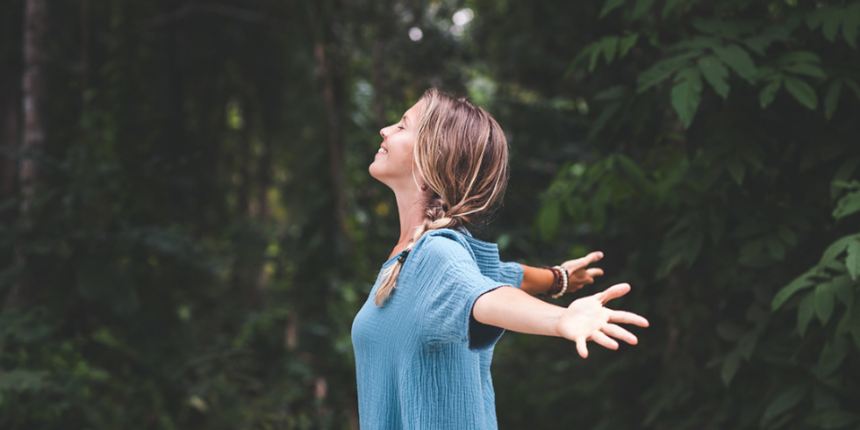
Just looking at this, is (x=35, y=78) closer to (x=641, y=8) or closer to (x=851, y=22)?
(x=641, y=8)

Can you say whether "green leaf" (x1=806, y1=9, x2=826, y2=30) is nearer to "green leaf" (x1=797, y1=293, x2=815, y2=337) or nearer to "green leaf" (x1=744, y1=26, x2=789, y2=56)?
"green leaf" (x1=744, y1=26, x2=789, y2=56)

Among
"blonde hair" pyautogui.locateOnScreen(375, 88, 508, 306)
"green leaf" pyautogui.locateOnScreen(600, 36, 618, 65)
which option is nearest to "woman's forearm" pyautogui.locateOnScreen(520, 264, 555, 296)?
"blonde hair" pyautogui.locateOnScreen(375, 88, 508, 306)

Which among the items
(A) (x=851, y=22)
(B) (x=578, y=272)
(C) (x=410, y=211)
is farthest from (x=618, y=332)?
(A) (x=851, y=22)

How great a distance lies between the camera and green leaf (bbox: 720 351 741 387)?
6.84 feet

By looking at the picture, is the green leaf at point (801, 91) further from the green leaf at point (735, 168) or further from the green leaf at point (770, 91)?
the green leaf at point (735, 168)

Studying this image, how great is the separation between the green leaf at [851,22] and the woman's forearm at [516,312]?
1340mm

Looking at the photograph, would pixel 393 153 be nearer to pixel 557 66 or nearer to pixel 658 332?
pixel 658 332

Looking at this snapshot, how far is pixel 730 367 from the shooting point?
6.91ft

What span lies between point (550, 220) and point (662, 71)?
0.77m

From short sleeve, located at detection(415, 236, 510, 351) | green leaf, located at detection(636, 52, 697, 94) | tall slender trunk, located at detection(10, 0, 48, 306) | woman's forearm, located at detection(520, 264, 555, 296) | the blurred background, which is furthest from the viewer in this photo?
tall slender trunk, located at detection(10, 0, 48, 306)

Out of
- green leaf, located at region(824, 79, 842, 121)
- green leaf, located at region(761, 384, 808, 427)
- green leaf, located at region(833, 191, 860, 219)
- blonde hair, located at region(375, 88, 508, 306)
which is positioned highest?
green leaf, located at region(824, 79, 842, 121)

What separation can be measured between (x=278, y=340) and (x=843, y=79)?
4.48 meters

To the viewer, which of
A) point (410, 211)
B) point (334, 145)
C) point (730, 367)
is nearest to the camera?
point (410, 211)

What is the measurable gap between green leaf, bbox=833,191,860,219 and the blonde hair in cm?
108
